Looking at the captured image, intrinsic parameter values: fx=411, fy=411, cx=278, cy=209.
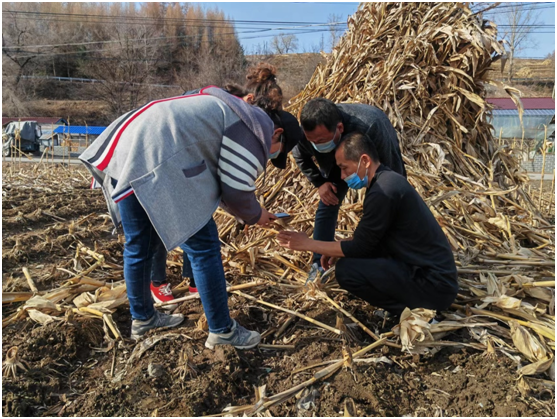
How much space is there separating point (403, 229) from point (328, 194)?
2.40 feet

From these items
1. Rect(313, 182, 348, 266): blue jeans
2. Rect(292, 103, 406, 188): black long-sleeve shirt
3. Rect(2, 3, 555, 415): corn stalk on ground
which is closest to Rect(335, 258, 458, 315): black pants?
Rect(2, 3, 555, 415): corn stalk on ground

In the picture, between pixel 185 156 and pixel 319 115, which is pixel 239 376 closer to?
pixel 185 156

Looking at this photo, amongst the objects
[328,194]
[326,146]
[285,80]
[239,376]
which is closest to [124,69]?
[285,80]

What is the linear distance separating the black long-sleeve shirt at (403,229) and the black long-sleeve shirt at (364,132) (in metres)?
0.37

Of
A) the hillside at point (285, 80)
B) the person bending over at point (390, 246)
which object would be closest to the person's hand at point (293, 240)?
the person bending over at point (390, 246)

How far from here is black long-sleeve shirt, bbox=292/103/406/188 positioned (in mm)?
2490

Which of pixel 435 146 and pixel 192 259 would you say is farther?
pixel 435 146

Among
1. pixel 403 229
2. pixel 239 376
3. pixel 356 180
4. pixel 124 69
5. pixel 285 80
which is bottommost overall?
pixel 239 376

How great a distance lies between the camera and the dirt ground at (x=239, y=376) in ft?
5.44

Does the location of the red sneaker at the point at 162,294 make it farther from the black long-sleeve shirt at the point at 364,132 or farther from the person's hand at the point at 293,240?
the black long-sleeve shirt at the point at 364,132

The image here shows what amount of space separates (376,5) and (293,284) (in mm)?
3168

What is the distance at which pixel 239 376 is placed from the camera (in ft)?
5.94

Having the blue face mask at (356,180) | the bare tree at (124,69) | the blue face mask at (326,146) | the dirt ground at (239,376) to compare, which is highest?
the bare tree at (124,69)

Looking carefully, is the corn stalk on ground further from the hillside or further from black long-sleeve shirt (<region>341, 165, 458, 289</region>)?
the hillside
